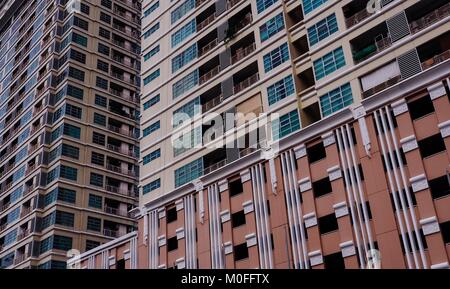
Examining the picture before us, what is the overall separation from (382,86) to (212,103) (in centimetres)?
1627

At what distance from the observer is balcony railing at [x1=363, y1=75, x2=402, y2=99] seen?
1319 inches

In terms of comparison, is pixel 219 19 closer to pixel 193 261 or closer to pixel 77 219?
pixel 193 261

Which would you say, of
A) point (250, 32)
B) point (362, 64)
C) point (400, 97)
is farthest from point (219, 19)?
point (400, 97)

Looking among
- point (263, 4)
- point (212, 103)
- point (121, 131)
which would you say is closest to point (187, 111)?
point (212, 103)

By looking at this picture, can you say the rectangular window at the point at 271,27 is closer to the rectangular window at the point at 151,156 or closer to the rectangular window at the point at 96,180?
the rectangular window at the point at 151,156

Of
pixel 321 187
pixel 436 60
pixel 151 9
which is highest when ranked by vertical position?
pixel 151 9

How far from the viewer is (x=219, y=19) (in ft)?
158

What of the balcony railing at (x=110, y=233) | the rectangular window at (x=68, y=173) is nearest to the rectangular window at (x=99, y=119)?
the rectangular window at (x=68, y=173)

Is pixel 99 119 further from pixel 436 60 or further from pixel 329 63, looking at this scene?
pixel 436 60

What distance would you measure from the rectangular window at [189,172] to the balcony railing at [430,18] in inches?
764

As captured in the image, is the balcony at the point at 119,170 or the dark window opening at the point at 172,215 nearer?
the dark window opening at the point at 172,215

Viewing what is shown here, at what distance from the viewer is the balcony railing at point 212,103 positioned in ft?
148

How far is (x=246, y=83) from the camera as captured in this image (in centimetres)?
4366

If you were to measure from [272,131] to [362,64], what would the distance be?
8.06 meters
